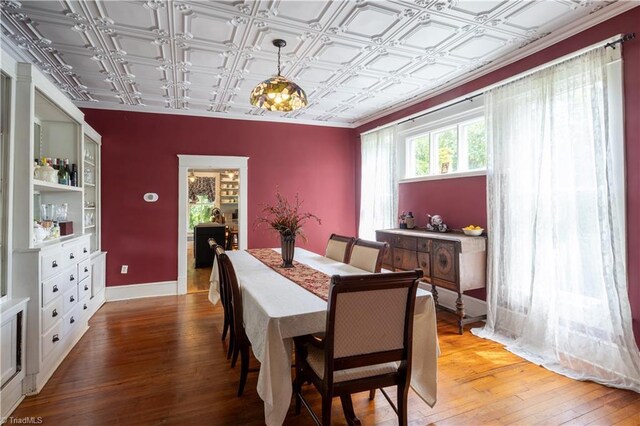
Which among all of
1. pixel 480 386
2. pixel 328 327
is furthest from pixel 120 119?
pixel 480 386

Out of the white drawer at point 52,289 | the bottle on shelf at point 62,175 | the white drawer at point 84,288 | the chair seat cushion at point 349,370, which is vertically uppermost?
the bottle on shelf at point 62,175

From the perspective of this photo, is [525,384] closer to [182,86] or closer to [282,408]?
[282,408]

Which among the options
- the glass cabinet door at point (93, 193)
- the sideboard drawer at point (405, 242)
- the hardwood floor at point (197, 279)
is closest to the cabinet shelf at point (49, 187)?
the glass cabinet door at point (93, 193)

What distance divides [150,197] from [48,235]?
198 cm

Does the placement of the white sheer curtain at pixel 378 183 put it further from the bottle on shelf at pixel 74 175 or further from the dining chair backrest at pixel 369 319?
the bottle on shelf at pixel 74 175

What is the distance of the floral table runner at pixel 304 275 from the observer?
2.22 meters

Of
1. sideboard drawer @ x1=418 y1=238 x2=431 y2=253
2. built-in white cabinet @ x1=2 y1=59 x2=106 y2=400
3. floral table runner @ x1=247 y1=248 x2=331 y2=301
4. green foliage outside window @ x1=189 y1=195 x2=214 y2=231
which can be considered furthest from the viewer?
green foliage outside window @ x1=189 y1=195 x2=214 y2=231

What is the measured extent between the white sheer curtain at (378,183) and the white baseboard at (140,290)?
3132 mm

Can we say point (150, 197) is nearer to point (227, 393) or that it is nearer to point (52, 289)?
point (52, 289)

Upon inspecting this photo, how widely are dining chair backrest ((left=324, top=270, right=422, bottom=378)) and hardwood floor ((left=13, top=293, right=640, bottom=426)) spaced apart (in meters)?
0.64

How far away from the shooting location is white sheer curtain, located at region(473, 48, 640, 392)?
253 cm

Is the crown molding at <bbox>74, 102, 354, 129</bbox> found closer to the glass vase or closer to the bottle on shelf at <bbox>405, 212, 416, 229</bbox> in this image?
the bottle on shelf at <bbox>405, 212, 416, 229</bbox>

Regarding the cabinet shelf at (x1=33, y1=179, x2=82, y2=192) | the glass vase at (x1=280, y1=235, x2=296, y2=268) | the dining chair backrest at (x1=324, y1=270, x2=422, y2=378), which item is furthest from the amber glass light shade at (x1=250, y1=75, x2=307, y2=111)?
the cabinet shelf at (x1=33, y1=179, x2=82, y2=192)

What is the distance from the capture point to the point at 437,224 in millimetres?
4230
